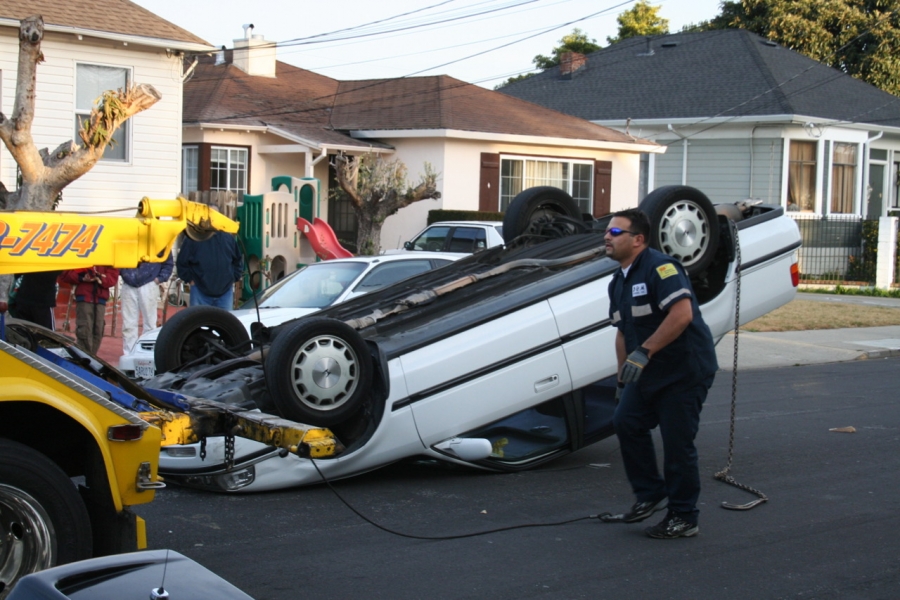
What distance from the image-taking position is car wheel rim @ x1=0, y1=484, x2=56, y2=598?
13.5 ft

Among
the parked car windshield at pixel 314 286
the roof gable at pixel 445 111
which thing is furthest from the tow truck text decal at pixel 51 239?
the roof gable at pixel 445 111

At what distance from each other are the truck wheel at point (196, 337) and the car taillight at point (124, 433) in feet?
9.43

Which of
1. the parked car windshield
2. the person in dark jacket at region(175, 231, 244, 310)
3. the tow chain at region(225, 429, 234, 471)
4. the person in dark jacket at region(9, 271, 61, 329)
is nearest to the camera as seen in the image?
the tow chain at region(225, 429, 234, 471)

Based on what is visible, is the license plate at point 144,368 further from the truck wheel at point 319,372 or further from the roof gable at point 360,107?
the roof gable at point 360,107

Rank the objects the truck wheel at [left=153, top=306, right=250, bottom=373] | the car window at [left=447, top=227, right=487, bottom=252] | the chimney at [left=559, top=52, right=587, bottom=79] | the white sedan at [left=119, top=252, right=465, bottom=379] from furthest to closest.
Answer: the chimney at [left=559, top=52, right=587, bottom=79] → the car window at [left=447, top=227, right=487, bottom=252] → the white sedan at [left=119, top=252, right=465, bottom=379] → the truck wheel at [left=153, top=306, right=250, bottom=373]

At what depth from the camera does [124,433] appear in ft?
14.4

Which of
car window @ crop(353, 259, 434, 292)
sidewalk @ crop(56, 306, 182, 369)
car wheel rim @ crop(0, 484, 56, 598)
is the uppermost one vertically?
car window @ crop(353, 259, 434, 292)

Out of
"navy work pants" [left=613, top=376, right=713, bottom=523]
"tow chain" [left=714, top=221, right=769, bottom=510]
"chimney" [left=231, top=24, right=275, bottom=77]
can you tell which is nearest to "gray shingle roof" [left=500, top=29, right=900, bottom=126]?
"chimney" [left=231, top=24, right=275, bottom=77]

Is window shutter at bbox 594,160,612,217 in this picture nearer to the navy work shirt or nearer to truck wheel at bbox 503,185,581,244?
truck wheel at bbox 503,185,581,244

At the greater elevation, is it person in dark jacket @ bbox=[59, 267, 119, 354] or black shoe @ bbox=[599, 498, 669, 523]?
person in dark jacket @ bbox=[59, 267, 119, 354]

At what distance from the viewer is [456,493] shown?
694cm

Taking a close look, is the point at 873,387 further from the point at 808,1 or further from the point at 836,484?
the point at 808,1

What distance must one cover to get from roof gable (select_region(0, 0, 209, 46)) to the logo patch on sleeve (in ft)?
47.9

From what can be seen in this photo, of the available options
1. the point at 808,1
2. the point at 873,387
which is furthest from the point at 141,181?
the point at 808,1
